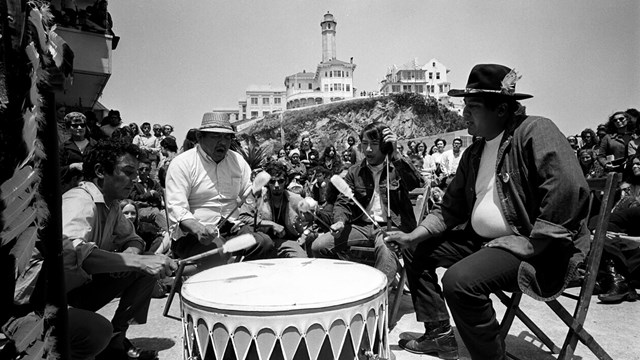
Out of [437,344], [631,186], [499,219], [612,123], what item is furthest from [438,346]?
[612,123]

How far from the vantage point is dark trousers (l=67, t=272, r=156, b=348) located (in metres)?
2.82

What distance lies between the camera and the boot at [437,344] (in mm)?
3021

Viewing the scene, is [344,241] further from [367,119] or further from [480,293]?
[367,119]

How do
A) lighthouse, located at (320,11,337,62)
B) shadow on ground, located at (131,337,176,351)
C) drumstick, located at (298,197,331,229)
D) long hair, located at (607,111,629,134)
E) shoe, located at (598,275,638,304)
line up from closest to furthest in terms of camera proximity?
shadow on ground, located at (131,337,176,351)
shoe, located at (598,275,638,304)
drumstick, located at (298,197,331,229)
long hair, located at (607,111,629,134)
lighthouse, located at (320,11,337,62)

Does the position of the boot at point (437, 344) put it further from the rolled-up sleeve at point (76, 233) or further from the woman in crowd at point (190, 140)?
the woman in crowd at point (190, 140)

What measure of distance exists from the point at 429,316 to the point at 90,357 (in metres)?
2.27

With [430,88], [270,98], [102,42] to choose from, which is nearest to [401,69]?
A: [430,88]

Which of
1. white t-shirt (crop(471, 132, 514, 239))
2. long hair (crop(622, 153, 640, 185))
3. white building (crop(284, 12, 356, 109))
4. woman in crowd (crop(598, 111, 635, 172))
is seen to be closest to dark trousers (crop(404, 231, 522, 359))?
white t-shirt (crop(471, 132, 514, 239))

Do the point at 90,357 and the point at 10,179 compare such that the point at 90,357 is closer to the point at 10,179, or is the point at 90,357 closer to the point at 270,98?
the point at 10,179

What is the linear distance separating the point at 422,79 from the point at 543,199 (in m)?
72.6

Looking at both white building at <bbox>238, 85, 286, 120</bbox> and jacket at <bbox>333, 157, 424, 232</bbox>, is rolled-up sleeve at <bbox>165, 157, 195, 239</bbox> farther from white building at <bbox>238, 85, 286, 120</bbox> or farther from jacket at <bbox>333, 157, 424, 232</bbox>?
white building at <bbox>238, 85, 286, 120</bbox>

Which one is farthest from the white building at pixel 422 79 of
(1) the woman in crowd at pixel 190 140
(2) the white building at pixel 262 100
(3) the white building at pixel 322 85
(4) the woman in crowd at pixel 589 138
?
(1) the woman in crowd at pixel 190 140

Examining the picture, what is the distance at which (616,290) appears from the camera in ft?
13.0

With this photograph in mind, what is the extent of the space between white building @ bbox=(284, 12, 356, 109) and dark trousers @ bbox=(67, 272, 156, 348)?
67754mm
